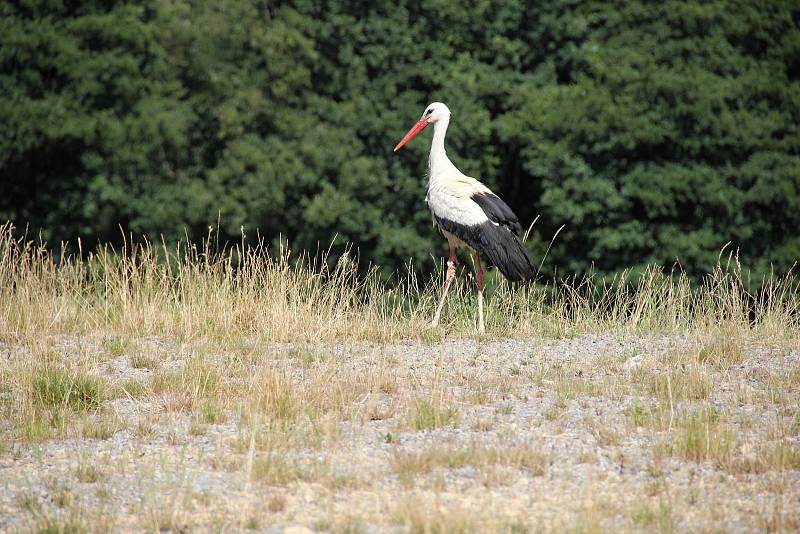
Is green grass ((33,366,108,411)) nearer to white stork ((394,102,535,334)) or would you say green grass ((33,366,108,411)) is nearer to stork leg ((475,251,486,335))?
stork leg ((475,251,486,335))

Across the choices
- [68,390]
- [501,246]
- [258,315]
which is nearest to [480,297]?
[501,246]

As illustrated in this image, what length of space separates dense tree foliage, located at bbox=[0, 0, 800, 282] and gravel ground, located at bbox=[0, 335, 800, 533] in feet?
48.3

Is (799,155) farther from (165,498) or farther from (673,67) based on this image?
(165,498)

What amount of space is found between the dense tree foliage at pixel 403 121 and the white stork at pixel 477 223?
10.4 meters

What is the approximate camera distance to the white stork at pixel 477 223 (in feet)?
38.5

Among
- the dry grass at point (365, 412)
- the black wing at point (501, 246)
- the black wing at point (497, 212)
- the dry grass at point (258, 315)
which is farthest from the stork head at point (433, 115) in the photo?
the dry grass at point (365, 412)

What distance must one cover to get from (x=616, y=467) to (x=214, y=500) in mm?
2228

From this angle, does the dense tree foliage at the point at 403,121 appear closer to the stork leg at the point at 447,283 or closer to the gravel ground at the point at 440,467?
the stork leg at the point at 447,283

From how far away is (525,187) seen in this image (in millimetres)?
27469

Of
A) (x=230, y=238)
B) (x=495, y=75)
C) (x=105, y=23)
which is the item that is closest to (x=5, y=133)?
(x=105, y=23)

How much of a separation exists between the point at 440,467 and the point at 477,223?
6098mm

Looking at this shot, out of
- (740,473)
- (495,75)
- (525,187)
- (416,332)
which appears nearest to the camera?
(740,473)

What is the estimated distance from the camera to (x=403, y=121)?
25406 millimetres

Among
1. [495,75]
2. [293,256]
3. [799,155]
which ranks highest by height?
[495,75]
